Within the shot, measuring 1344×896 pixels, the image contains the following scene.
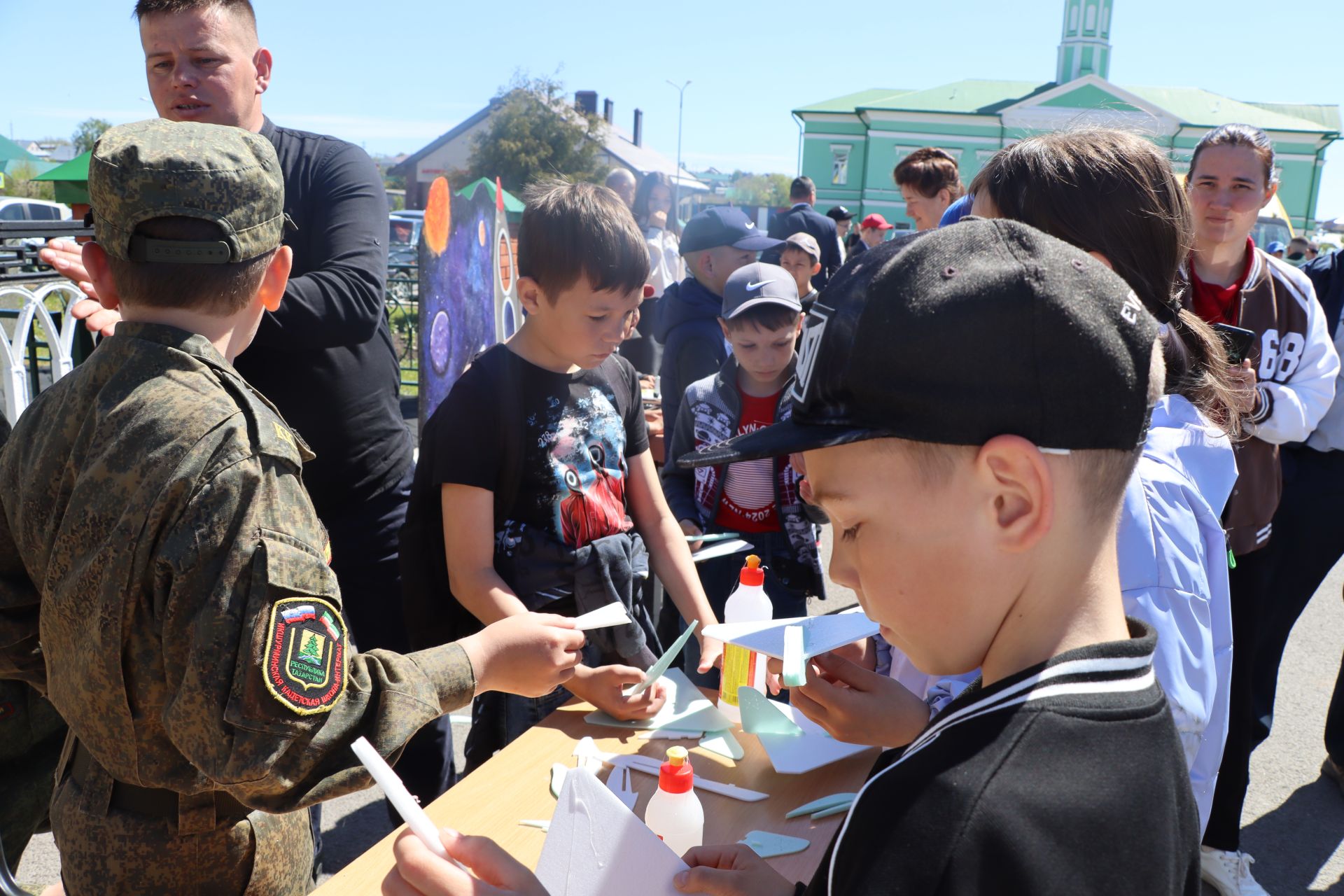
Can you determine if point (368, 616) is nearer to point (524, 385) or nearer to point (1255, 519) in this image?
point (524, 385)

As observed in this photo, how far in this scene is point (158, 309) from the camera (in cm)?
134

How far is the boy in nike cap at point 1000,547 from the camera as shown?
0.75 metres

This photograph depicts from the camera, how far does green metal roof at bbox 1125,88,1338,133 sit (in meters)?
45.6

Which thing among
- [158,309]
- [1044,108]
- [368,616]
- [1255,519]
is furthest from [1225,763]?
[1044,108]

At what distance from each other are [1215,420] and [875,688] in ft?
2.29

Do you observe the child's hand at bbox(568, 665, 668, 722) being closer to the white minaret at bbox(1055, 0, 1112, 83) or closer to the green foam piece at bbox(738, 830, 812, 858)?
the green foam piece at bbox(738, 830, 812, 858)

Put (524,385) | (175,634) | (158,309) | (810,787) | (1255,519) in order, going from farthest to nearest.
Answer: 1. (1255,519)
2. (524,385)
3. (810,787)
4. (158,309)
5. (175,634)

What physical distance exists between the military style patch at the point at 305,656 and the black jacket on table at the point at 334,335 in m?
1.19

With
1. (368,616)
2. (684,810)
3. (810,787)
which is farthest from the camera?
(368,616)

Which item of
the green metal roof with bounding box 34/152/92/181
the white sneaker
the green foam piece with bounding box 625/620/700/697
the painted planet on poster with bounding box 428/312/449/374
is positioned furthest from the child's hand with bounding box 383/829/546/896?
the green metal roof with bounding box 34/152/92/181

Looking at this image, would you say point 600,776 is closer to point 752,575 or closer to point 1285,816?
point 752,575

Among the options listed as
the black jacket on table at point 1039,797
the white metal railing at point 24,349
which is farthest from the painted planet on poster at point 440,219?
the black jacket on table at point 1039,797

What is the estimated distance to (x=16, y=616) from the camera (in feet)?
4.87

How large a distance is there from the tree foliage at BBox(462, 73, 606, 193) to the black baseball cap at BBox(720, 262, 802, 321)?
89.5 ft
